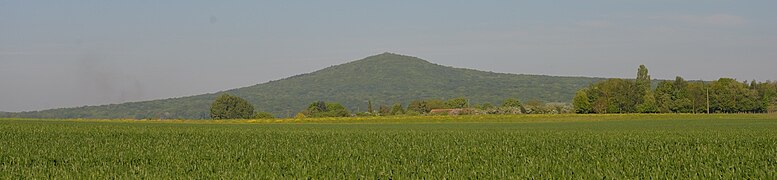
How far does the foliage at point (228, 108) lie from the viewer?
174 metres

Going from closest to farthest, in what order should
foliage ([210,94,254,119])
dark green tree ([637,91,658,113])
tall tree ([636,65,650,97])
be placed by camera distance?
1. dark green tree ([637,91,658,113])
2. tall tree ([636,65,650,97])
3. foliage ([210,94,254,119])

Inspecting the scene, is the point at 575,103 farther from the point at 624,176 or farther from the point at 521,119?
the point at 624,176

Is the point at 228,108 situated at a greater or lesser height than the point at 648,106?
greater

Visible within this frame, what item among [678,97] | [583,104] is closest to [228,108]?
[583,104]

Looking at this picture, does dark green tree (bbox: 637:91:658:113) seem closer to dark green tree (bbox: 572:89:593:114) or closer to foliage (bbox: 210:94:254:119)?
dark green tree (bbox: 572:89:593:114)

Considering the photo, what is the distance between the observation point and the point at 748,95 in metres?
140

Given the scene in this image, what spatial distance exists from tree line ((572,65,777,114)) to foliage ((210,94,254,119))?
222ft

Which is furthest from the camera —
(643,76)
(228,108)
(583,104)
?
(228,108)

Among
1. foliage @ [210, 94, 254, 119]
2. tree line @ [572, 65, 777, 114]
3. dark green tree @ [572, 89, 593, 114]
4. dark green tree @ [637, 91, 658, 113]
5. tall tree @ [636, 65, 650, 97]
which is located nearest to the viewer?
tree line @ [572, 65, 777, 114]

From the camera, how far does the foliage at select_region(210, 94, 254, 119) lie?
17375 centimetres

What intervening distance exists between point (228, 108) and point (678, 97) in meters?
87.2

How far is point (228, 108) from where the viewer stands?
176 meters

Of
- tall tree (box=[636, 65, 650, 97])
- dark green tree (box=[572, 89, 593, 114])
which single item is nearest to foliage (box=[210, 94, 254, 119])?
dark green tree (box=[572, 89, 593, 114])

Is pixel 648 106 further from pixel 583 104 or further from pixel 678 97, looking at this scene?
pixel 583 104
